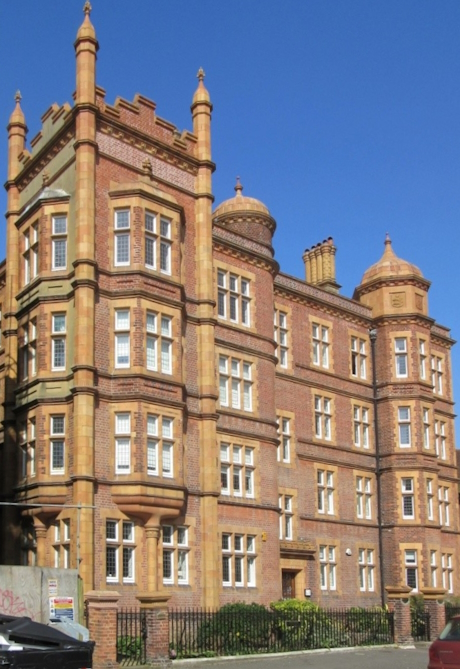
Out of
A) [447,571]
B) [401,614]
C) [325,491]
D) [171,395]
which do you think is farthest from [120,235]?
[447,571]

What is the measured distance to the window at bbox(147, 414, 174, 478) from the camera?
2797cm

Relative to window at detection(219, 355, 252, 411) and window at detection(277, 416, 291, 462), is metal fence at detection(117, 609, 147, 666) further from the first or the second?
window at detection(277, 416, 291, 462)

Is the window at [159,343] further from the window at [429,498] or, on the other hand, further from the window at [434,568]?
the window at [434,568]

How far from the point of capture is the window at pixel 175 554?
28.5 metres

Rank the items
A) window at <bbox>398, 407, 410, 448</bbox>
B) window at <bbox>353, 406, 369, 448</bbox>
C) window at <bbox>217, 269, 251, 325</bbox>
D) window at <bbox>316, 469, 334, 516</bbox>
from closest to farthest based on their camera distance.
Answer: window at <bbox>217, 269, 251, 325</bbox> < window at <bbox>316, 469, 334, 516</bbox> < window at <bbox>353, 406, 369, 448</bbox> < window at <bbox>398, 407, 410, 448</bbox>

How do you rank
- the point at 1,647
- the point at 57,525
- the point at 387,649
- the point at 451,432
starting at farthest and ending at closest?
the point at 451,432 → the point at 387,649 → the point at 57,525 → the point at 1,647

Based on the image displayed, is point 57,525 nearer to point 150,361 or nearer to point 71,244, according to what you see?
point 150,361

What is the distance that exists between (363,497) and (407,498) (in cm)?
188

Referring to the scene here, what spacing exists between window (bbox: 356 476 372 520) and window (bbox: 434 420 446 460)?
5.35m

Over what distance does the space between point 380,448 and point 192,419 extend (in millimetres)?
13447

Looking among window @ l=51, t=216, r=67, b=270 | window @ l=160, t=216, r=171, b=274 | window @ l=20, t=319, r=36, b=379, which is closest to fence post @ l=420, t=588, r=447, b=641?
window @ l=160, t=216, r=171, b=274

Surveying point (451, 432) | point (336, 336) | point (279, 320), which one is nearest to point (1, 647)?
point (279, 320)

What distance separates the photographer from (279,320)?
123ft

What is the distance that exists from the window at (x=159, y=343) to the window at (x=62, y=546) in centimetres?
519
